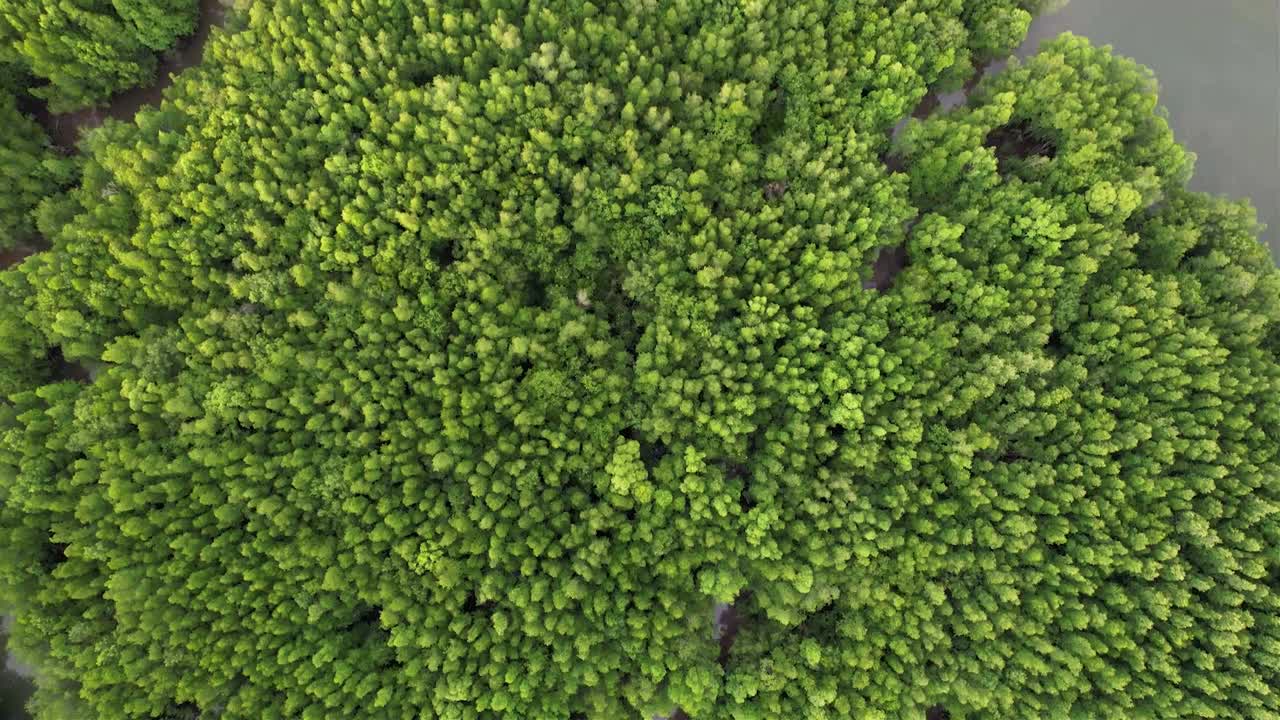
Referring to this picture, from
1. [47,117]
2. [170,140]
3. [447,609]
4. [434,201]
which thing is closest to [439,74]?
[434,201]

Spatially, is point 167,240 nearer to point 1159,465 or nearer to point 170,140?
point 170,140

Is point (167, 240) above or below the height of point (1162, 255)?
below

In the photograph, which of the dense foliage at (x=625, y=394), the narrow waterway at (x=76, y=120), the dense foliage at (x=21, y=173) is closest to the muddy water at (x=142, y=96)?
the narrow waterway at (x=76, y=120)

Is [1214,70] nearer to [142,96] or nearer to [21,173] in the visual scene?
[142,96]

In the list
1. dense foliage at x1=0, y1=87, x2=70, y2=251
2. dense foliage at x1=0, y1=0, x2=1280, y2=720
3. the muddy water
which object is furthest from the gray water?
dense foliage at x1=0, y1=87, x2=70, y2=251

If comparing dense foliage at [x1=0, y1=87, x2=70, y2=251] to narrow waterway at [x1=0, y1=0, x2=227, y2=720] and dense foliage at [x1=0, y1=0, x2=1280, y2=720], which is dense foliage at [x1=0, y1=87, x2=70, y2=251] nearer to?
narrow waterway at [x1=0, y1=0, x2=227, y2=720]

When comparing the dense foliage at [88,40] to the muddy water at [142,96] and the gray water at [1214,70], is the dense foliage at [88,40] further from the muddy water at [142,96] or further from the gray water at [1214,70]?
the gray water at [1214,70]

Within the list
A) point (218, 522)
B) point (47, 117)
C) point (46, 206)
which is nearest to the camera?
point (218, 522)
